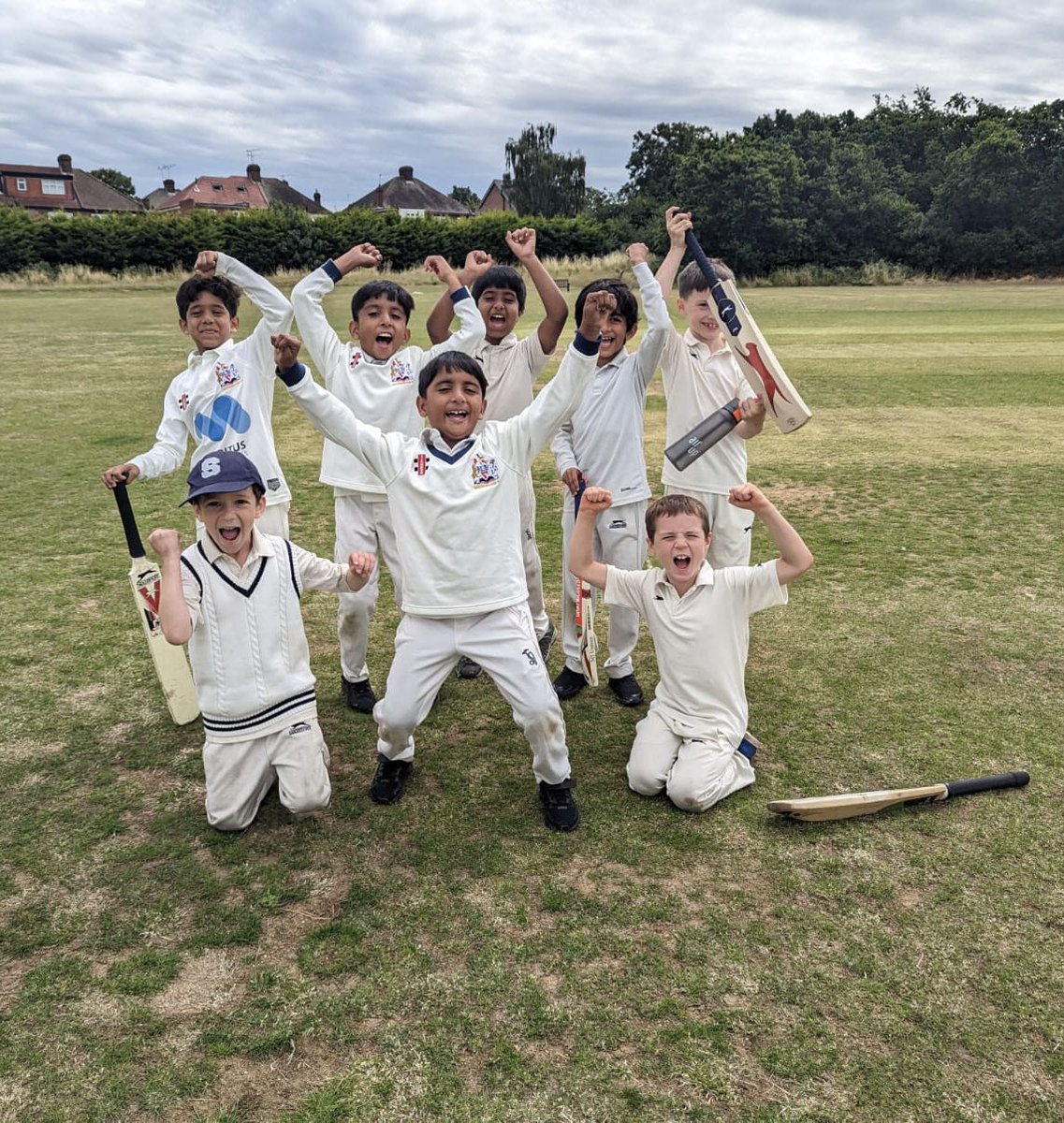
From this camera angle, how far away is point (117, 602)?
5816mm

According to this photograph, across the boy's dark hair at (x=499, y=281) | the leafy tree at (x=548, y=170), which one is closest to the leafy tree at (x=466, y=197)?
the leafy tree at (x=548, y=170)

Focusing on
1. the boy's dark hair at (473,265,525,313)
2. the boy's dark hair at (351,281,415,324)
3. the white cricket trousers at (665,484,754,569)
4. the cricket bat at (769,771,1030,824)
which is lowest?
the cricket bat at (769,771,1030,824)

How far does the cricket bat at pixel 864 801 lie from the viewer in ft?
11.2

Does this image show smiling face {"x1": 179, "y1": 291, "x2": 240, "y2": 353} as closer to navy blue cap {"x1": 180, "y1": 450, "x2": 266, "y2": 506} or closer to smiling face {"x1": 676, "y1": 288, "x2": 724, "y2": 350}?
navy blue cap {"x1": 180, "y1": 450, "x2": 266, "y2": 506}

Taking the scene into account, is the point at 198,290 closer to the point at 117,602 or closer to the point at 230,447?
the point at 230,447

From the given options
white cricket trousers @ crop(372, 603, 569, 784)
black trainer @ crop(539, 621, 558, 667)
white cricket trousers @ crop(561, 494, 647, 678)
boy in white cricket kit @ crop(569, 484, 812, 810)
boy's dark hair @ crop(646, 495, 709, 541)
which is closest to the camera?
white cricket trousers @ crop(372, 603, 569, 784)

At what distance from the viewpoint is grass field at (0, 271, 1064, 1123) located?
7.72 ft

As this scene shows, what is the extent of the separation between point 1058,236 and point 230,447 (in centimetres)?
4780

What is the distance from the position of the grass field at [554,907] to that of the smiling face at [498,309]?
1.96 metres

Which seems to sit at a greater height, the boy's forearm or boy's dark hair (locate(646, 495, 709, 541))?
boy's dark hair (locate(646, 495, 709, 541))

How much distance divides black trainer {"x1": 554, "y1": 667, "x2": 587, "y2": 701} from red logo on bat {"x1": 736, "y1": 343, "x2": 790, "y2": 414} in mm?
1686

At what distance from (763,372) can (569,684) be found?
1.86 meters

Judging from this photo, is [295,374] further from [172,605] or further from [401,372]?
[172,605]

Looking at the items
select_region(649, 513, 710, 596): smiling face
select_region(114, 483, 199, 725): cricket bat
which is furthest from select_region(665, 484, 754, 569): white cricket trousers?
select_region(114, 483, 199, 725): cricket bat
